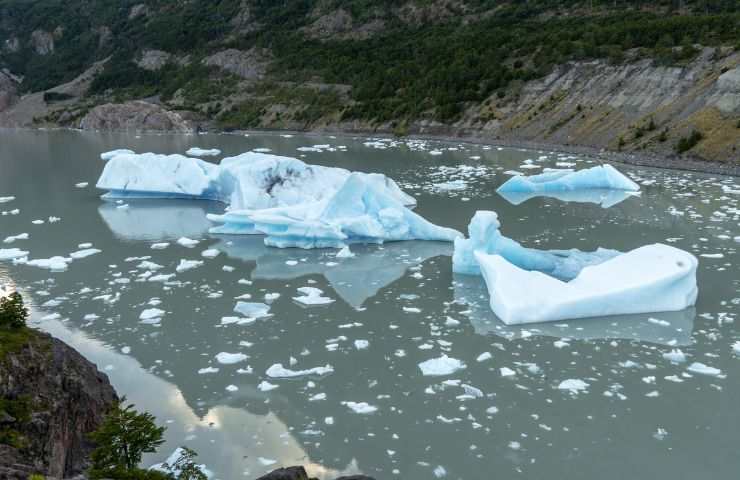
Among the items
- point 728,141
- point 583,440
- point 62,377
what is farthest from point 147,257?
point 728,141

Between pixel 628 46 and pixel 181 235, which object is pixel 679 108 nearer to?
pixel 628 46

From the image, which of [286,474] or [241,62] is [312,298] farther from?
[241,62]

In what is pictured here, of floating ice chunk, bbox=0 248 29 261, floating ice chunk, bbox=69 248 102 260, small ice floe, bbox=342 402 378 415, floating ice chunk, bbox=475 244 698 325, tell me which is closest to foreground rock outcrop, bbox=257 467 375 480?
small ice floe, bbox=342 402 378 415

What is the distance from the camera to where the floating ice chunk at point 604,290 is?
8211 mm

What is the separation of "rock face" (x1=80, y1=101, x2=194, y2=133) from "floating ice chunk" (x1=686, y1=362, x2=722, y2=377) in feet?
154

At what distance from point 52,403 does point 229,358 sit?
2472 mm

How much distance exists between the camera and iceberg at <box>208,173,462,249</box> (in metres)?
12.5

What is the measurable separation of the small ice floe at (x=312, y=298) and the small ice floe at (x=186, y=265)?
239cm

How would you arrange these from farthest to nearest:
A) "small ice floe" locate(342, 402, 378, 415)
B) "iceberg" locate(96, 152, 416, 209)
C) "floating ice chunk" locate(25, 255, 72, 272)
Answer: "iceberg" locate(96, 152, 416, 209) < "floating ice chunk" locate(25, 255, 72, 272) < "small ice floe" locate(342, 402, 378, 415)

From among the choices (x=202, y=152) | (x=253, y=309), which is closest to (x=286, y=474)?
(x=253, y=309)

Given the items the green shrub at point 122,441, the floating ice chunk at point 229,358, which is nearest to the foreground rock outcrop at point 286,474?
the green shrub at point 122,441

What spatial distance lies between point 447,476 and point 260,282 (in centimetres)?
593

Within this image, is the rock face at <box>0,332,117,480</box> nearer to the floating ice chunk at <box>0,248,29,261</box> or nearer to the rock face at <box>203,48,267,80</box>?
the floating ice chunk at <box>0,248,29,261</box>

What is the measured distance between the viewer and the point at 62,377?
541 cm
